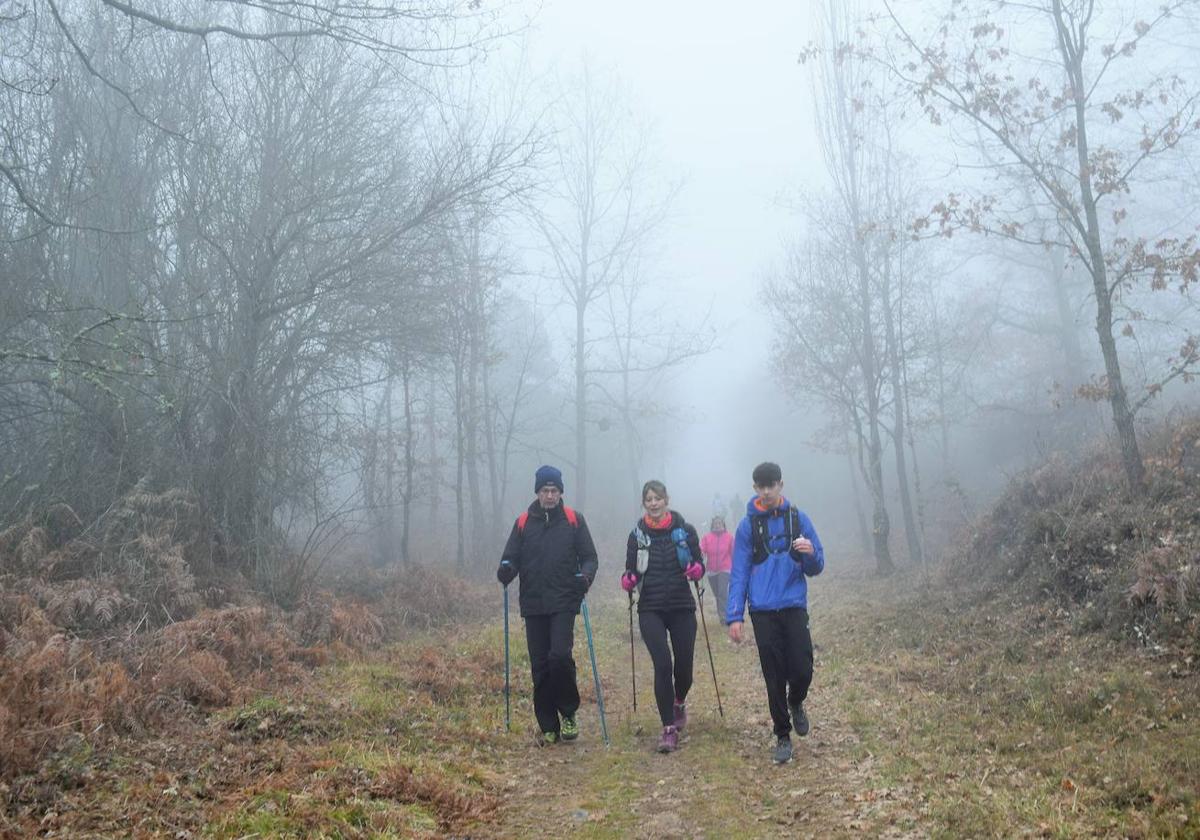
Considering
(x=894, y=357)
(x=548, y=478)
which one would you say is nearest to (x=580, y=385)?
(x=894, y=357)

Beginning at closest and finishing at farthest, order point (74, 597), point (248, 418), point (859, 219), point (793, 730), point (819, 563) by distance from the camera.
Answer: point (819, 563) → point (793, 730) → point (74, 597) → point (248, 418) → point (859, 219)

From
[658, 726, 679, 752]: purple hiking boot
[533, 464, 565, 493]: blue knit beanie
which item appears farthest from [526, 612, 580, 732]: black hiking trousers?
[533, 464, 565, 493]: blue knit beanie

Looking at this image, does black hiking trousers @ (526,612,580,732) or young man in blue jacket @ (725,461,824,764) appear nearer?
young man in blue jacket @ (725,461,824,764)

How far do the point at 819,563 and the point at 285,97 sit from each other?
10966 mm

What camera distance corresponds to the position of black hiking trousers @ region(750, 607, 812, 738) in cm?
679

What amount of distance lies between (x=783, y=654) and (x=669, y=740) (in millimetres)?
1214

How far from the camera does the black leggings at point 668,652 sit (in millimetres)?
7301

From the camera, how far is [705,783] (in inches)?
247

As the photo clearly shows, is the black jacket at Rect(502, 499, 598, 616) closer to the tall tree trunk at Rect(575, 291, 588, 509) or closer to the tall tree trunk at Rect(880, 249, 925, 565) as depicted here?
the tall tree trunk at Rect(880, 249, 925, 565)

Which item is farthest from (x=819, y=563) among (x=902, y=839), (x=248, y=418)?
(x=248, y=418)

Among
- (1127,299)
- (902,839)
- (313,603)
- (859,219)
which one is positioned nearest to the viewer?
(902,839)

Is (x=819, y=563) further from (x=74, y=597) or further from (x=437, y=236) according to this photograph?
(x=437, y=236)

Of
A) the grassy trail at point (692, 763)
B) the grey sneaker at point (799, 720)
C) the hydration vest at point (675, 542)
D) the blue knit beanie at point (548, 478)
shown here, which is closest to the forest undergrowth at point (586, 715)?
the grassy trail at point (692, 763)

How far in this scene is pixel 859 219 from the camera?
20.9 m
